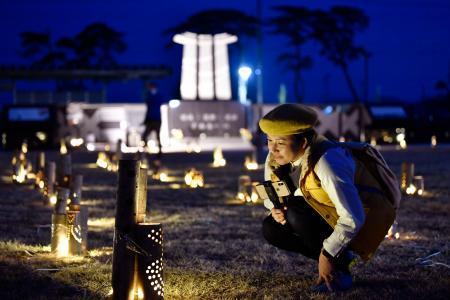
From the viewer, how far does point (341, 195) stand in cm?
447

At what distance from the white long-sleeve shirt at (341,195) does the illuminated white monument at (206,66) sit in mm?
31808

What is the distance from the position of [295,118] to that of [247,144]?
28.6 metres

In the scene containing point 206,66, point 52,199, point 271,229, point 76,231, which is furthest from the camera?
point 206,66

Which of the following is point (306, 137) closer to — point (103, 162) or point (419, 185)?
point (419, 185)

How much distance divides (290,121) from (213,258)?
2194mm

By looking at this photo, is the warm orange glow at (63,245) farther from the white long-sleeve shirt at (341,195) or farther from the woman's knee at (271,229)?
the white long-sleeve shirt at (341,195)

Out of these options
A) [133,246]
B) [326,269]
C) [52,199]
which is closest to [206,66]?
[52,199]

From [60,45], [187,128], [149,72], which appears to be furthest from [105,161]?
[60,45]

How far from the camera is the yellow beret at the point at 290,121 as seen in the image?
4680mm

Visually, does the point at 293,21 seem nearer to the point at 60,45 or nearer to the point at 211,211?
the point at 60,45

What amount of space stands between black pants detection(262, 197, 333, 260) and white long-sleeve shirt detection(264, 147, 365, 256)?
43 centimetres

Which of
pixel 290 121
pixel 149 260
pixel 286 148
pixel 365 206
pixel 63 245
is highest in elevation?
pixel 290 121

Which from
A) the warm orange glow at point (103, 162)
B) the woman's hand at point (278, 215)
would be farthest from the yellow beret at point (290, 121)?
the warm orange glow at point (103, 162)

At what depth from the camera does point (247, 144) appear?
33312 millimetres
